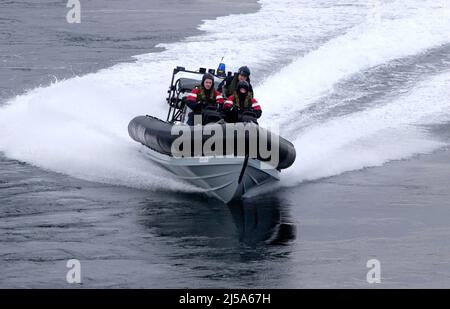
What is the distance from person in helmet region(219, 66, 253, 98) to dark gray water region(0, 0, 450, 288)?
1512 mm

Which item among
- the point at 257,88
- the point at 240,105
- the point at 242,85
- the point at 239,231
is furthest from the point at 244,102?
the point at 257,88

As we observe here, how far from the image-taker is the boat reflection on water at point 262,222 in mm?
11383

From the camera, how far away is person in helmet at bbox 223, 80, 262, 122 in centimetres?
1289

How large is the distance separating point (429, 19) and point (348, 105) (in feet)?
27.9

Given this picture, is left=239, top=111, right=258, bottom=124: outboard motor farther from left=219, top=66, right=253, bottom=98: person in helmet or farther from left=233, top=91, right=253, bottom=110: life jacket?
left=219, top=66, right=253, bottom=98: person in helmet

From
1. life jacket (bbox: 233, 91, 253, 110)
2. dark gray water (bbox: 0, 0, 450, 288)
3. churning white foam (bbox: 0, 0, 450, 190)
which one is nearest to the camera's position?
dark gray water (bbox: 0, 0, 450, 288)

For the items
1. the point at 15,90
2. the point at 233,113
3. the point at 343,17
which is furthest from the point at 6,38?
the point at 233,113

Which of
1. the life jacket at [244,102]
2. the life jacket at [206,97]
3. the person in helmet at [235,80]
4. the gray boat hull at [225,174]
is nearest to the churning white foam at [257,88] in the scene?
the gray boat hull at [225,174]

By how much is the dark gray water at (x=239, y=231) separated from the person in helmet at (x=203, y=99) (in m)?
1.12

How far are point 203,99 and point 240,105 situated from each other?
1.65ft

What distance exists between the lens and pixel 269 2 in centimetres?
3088

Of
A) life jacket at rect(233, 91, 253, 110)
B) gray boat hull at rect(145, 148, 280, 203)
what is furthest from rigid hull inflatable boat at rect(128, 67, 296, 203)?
life jacket at rect(233, 91, 253, 110)

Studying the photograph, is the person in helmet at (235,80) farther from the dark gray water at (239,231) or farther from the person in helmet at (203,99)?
the dark gray water at (239,231)
